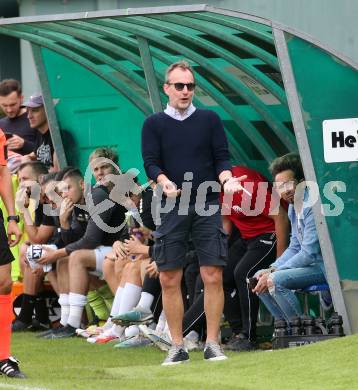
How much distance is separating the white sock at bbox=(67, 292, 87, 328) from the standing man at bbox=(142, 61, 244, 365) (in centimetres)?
357

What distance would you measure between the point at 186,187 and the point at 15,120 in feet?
21.9

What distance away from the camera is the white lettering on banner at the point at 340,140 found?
11328 millimetres

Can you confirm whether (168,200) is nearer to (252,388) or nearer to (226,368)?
(226,368)

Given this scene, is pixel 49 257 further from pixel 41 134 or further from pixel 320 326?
pixel 320 326

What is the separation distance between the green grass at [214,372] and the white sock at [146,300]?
1.05m

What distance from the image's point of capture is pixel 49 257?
588 inches

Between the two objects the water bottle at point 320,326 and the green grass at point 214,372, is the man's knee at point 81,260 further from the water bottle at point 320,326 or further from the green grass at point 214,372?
the water bottle at point 320,326

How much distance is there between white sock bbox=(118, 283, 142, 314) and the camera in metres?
13.5

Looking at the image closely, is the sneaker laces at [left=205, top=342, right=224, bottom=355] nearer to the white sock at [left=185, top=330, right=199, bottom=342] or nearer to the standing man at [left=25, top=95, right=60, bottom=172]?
the white sock at [left=185, top=330, right=199, bottom=342]

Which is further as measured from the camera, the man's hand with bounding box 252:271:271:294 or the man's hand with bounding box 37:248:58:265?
the man's hand with bounding box 37:248:58:265

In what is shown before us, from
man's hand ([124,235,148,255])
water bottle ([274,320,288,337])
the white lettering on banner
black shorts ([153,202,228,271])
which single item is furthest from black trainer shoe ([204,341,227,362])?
man's hand ([124,235,148,255])

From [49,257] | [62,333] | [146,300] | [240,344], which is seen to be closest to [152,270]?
[146,300]

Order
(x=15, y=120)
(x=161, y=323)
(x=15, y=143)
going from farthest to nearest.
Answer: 1. (x=15, y=120)
2. (x=15, y=143)
3. (x=161, y=323)

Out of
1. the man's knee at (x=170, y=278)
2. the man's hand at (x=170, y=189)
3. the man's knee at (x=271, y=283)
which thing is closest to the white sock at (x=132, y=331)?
the man's knee at (x=271, y=283)
